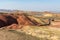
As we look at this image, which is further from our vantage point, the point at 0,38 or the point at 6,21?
the point at 6,21

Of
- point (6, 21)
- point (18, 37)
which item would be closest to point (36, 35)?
point (18, 37)

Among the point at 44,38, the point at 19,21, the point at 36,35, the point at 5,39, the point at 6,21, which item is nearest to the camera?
the point at 5,39

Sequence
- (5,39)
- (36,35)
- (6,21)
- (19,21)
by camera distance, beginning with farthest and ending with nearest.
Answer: (19,21)
(6,21)
(36,35)
(5,39)

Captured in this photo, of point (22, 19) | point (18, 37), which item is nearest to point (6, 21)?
point (22, 19)

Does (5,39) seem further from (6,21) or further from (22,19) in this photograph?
(22,19)

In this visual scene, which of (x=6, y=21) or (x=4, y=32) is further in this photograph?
(x=6, y=21)

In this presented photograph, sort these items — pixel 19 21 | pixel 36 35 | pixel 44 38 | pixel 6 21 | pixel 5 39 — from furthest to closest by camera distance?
pixel 19 21 < pixel 6 21 < pixel 36 35 < pixel 44 38 < pixel 5 39

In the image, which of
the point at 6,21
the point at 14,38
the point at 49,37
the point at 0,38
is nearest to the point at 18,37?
the point at 14,38

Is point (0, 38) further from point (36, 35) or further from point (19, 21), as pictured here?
point (19, 21)

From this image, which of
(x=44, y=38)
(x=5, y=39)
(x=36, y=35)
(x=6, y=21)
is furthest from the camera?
(x=6, y=21)
